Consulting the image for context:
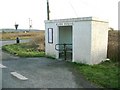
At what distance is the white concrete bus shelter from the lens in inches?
513

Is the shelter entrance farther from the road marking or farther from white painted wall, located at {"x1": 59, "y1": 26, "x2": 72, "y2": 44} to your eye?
the road marking

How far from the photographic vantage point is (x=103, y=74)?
1059cm

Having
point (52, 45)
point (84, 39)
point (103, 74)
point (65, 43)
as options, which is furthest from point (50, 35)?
point (103, 74)

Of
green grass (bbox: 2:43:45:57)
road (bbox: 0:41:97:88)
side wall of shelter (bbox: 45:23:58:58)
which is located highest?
side wall of shelter (bbox: 45:23:58:58)

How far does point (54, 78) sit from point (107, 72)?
2651mm

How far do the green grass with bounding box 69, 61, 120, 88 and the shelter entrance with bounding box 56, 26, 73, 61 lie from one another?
2305 mm

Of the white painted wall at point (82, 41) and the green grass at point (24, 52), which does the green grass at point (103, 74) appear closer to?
the white painted wall at point (82, 41)

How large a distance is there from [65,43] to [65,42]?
215 mm

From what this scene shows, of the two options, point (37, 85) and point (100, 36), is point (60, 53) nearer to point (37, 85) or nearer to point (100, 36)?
point (100, 36)

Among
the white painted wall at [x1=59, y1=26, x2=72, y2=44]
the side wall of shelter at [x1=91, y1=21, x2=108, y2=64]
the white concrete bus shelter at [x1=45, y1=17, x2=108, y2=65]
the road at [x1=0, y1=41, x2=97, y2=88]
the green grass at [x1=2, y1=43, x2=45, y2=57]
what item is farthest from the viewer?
the green grass at [x1=2, y1=43, x2=45, y2=57]

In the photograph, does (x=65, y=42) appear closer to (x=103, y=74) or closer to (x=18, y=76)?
(x=103, y=74)

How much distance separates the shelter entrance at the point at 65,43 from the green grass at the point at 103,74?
2.31m

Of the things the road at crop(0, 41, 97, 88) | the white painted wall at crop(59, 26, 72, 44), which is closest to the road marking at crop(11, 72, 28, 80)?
the road at crop(0, 41, 97, 88)

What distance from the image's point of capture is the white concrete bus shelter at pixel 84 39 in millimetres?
13039
